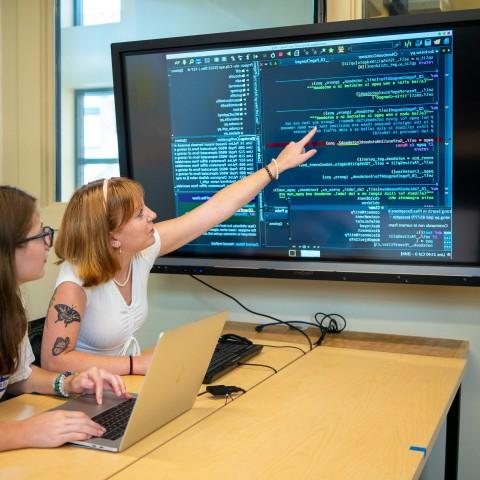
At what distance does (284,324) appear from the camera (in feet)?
8.51

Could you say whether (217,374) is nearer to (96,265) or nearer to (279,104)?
(96,265)

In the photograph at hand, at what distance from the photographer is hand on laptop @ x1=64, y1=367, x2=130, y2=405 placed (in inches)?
60.4

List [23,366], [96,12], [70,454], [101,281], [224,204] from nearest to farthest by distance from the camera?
[70,454] < [23,366] < [101,281] < [224,204] < [96,12]

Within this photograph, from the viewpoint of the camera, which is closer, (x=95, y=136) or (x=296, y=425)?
(x=296, y=425)

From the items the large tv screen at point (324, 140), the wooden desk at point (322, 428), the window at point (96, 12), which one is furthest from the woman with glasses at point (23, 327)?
the window at point (96, 12)

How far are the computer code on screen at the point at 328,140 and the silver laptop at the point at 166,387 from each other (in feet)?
3.07

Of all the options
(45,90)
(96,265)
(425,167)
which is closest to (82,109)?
(45,90)

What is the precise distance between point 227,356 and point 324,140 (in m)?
0.83

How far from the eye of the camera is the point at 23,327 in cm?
160

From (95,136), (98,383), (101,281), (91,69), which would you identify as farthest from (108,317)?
(91,69)

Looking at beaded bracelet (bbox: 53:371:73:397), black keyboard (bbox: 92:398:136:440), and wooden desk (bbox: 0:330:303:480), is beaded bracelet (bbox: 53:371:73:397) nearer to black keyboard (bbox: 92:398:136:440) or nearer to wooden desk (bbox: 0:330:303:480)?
wooden desk (bbox: 0:330:303:480)

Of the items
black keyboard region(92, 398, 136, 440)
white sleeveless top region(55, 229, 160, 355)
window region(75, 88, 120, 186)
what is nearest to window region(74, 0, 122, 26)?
window region(75, 88, 120, 186)

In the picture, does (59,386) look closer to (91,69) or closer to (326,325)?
(326,325)

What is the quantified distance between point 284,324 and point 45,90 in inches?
56.8
